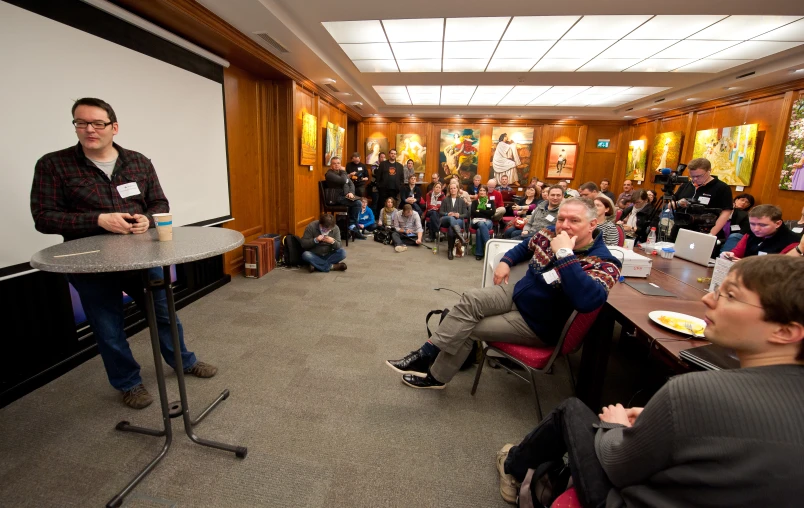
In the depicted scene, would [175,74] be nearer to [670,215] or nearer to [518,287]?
[518,287]

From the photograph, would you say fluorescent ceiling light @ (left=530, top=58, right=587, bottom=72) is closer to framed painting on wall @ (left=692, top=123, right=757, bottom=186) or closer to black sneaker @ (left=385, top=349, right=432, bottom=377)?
framed painting on wall @ (left=692, top=123, right=757, bottom=186)

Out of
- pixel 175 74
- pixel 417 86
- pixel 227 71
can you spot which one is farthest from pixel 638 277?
pixel 417 86

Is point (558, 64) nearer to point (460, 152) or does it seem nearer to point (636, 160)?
point (460, 152)

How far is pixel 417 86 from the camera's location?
6719 millimetres

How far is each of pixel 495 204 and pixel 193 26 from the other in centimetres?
522

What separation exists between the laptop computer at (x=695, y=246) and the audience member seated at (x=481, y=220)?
2.92 meters

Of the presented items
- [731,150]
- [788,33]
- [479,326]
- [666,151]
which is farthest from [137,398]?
[666,151]

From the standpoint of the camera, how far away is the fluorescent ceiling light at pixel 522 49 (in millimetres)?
4340

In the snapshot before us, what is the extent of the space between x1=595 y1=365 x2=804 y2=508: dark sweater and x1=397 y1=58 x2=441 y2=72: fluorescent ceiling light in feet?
17.8

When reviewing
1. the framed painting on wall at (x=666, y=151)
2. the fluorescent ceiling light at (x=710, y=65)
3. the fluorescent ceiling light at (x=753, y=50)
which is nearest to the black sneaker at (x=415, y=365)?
the fluorescent ceiling light at (x=753, y=50)

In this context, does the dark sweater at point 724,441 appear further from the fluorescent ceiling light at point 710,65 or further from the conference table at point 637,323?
the fluorescent ceiling light at point 710,65

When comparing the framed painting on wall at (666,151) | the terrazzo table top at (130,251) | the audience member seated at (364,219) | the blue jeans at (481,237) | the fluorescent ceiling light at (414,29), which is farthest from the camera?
the audience member seated at (364,219)

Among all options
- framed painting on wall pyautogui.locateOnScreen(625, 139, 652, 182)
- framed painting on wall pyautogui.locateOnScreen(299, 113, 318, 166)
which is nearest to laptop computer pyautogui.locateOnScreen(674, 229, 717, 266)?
framed painting on wall pyautogui.locateOnScreen(299, 113, 318, 166)

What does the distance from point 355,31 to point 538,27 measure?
83.0 inches
